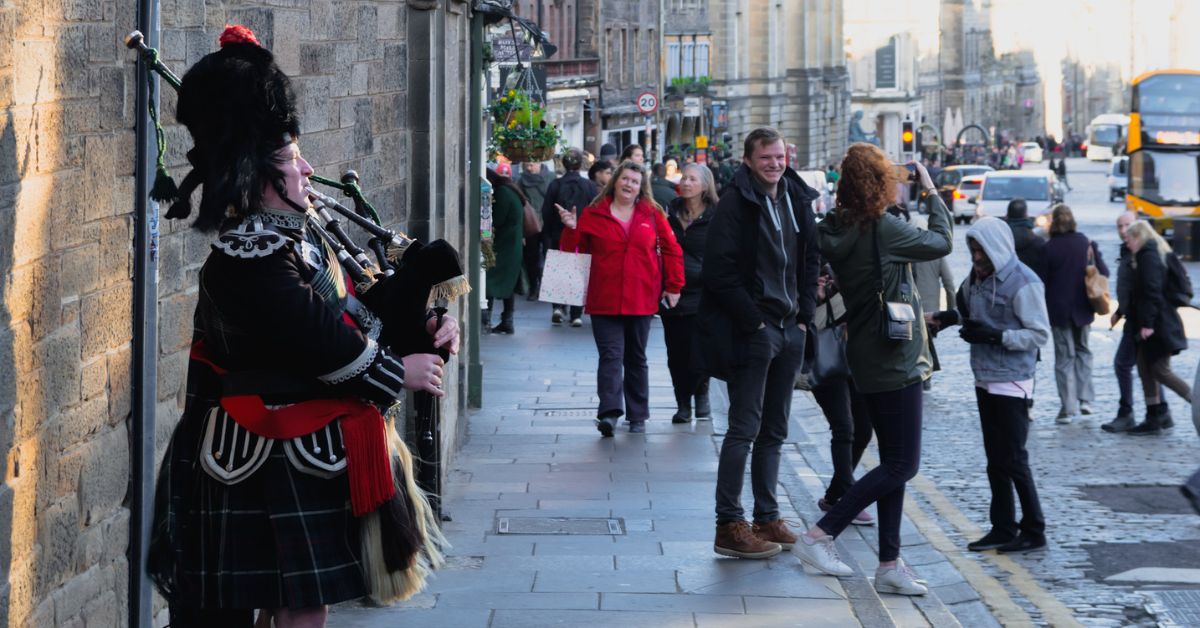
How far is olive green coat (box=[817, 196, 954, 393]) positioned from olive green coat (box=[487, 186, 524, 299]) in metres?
11.3

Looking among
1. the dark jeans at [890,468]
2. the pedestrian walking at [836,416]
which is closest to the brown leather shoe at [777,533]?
the dark jeans at [890,468]

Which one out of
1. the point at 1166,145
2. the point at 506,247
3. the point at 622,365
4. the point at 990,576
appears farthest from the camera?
the point at 1166,145

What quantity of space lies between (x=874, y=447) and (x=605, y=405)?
6.60 feet

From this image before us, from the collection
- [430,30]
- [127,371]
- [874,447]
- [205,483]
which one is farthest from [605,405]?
[205,483]

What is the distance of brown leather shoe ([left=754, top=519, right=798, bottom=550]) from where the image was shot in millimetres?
8719

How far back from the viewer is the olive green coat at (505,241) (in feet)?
63.8

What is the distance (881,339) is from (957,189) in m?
52.1

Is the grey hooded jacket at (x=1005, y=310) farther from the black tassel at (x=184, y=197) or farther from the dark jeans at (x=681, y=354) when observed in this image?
the black tassel at (x=184, y=197)

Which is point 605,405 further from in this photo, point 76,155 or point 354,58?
point 76,155

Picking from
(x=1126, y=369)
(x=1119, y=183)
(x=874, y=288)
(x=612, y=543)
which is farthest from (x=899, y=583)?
(x=1119, y=183)

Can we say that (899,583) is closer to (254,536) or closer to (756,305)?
(756,305)

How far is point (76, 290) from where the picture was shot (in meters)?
5.11

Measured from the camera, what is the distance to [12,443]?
456cm

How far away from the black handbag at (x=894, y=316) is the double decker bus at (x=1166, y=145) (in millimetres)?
33136
